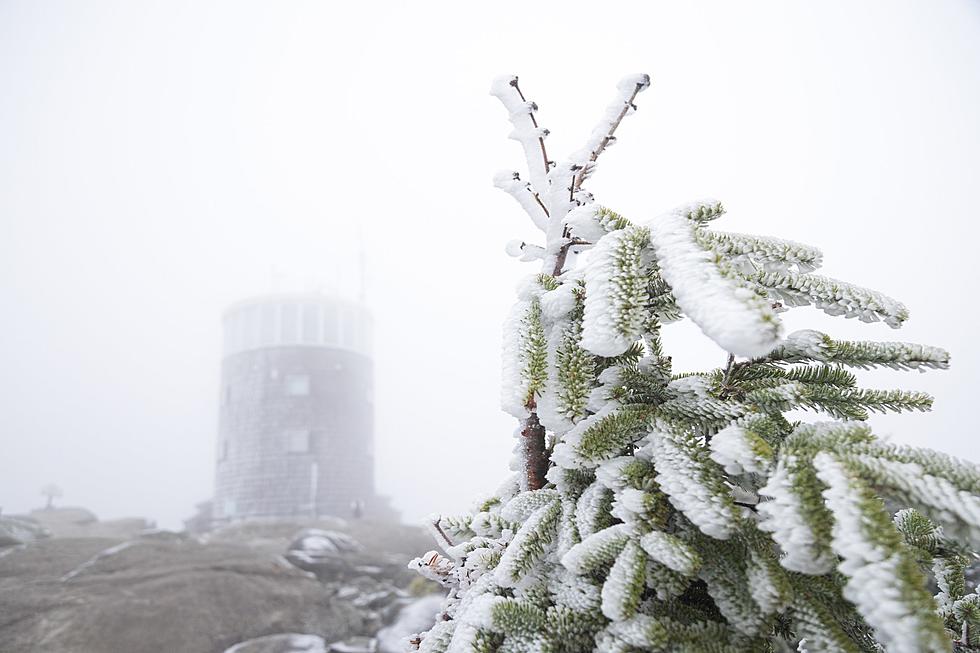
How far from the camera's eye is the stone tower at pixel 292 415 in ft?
92.0

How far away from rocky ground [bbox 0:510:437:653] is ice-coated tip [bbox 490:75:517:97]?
312 inches

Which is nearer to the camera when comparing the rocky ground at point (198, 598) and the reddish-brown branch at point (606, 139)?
the reddish-brown branch at point (606, 139)

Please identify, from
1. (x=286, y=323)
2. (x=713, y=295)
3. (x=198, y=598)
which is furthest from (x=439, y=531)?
(x=286, y=323)

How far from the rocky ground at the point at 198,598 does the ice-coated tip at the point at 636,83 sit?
8080 millimetres

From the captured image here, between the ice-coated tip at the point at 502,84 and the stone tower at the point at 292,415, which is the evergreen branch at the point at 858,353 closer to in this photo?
the ice-coated tip at the point at 502,84

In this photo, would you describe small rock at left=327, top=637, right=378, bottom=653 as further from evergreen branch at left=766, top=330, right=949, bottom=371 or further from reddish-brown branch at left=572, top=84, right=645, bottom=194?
evergreen branch at left=766, top=330, right=949, bottom=371

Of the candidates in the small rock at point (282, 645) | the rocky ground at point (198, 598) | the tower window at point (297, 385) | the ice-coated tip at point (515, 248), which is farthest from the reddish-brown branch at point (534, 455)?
the tower window at point (297, 385)

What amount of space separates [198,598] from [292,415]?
64.6 ft

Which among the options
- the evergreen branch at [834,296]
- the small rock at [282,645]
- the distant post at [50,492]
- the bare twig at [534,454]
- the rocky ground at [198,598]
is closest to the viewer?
the evergreen branch at [834,296]

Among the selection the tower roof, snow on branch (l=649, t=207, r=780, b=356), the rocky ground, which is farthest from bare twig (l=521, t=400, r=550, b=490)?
the tower roof

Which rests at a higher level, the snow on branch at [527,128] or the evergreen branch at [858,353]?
the snow on branch at [527,128]

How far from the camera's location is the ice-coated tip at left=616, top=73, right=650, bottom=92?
5.05 ft

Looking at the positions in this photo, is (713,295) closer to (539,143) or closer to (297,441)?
(539,143)

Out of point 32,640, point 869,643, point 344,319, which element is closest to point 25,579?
point 32,640
